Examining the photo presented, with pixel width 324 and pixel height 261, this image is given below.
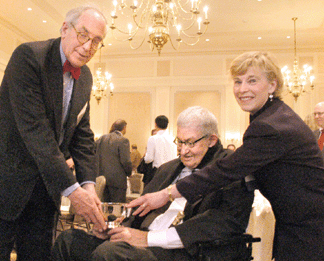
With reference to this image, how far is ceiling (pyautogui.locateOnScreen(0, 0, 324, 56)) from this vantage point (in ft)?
21.9

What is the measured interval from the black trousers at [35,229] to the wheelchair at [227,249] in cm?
69

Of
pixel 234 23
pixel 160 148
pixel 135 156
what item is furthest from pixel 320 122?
pixel 135 156

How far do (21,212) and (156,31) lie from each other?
137 inches

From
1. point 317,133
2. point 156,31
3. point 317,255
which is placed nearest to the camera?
point 317,255

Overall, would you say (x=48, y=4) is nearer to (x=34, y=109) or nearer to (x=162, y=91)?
(x=162, y=91)

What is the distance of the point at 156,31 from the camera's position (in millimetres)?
4211

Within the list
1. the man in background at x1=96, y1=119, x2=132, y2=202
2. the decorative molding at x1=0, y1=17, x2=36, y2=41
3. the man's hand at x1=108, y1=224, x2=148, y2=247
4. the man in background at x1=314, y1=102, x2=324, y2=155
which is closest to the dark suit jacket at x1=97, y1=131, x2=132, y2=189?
the man in background at x1=96, y1=119, x2=132, y2=202

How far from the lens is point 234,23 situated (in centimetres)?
757

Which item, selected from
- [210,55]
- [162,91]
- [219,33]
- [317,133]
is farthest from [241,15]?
[317,133]

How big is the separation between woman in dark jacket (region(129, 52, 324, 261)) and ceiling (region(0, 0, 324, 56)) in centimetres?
545

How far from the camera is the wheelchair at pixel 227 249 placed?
1.24 metres

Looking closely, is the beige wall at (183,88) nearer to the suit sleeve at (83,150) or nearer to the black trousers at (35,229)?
the suit sleeve at (83,150)

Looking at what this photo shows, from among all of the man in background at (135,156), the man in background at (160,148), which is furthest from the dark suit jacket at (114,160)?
the man in background at (135,156)

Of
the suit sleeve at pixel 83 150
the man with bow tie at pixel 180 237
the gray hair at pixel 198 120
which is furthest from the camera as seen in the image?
the gray hair at pixel 198 120
